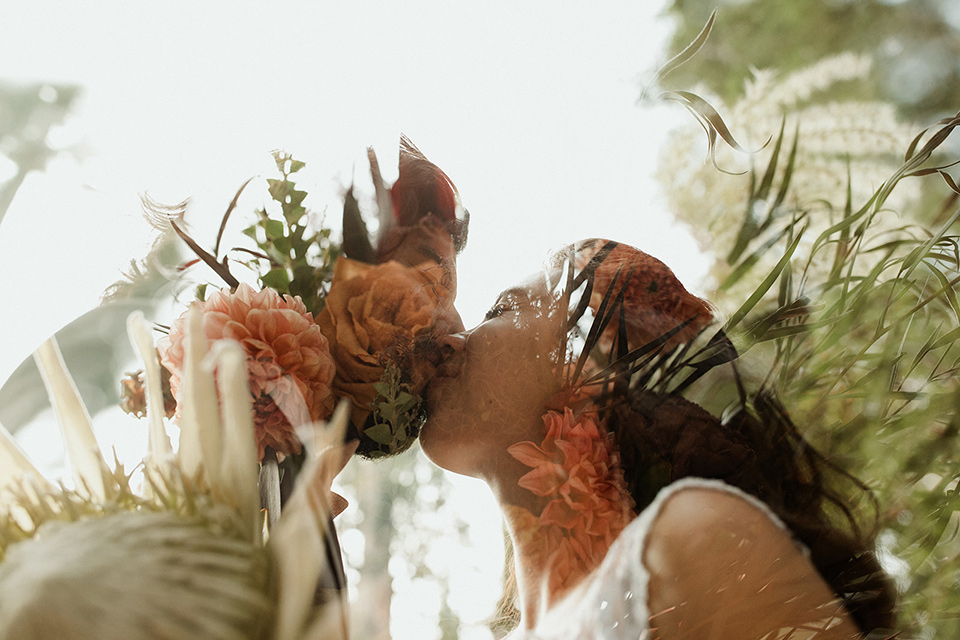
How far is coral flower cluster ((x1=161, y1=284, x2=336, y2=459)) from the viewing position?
0.82ft

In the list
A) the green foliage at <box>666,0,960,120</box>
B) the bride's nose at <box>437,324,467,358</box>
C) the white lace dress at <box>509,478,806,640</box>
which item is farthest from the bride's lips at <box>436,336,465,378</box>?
the green foliage at <box>666,0,960,120</box>

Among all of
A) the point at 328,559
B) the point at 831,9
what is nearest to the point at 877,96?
the point at 831,9

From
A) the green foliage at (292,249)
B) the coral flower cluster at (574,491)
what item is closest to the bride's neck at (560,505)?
the coral flower cluster at (574,491)

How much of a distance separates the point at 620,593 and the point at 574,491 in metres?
0.05

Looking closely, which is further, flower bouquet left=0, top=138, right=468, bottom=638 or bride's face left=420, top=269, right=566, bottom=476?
bride's face left=420, top=269, right=566, bottom=476

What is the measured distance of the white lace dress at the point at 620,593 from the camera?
25 cm

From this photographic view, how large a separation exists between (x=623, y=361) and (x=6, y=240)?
45 cm

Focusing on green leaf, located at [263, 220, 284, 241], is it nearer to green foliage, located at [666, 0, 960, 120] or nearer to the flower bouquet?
the flower bouquet

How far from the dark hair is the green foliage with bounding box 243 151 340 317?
0.41 feet

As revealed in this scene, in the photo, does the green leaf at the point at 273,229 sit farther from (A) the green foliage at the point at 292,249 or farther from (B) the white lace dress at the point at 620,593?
(B) the white lace dress at the point at 620,593

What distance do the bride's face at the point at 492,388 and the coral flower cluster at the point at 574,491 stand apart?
0.01m

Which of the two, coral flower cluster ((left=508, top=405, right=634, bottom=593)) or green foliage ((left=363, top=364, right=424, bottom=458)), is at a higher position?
green foliage ((left=363, top=364, right=424, bottom=458))

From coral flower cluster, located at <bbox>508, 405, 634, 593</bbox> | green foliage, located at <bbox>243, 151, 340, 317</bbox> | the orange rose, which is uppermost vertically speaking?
green foliage, located at <bbox>243, 151, 340, 317</bbox>

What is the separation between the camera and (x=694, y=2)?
0.39m
